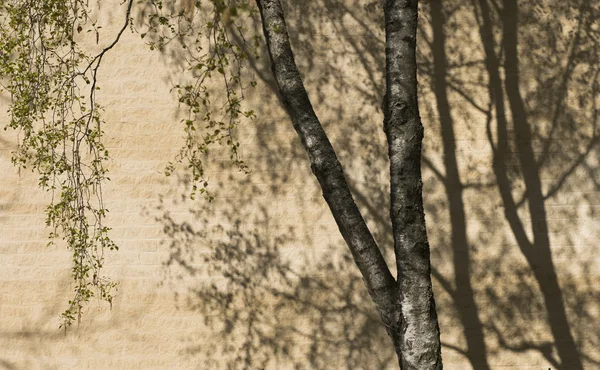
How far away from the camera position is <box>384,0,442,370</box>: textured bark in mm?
3812

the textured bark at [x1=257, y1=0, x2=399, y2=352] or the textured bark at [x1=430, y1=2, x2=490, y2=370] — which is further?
the textured bark at [x1=430, y1=2, x2=490, y2=370]

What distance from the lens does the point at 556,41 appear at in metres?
5.99

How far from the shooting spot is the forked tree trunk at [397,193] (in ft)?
12.5

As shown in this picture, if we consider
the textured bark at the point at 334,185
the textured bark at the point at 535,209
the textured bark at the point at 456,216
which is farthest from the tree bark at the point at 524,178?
the textured bark at the point at 334,185

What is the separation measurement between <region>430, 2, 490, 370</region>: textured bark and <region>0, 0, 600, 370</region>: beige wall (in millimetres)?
50

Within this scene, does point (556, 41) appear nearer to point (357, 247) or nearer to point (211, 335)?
point (357, 247)

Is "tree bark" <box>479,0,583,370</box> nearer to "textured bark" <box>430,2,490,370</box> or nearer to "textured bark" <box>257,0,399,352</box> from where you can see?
"textured bark" <box>430,2,490,370</box>

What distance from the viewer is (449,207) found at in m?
5.96

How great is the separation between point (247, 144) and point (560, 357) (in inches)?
110

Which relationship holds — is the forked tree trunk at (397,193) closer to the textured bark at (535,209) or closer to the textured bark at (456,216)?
the textured bark at (456,216)

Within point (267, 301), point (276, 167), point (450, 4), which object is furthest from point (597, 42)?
point (267, 301)

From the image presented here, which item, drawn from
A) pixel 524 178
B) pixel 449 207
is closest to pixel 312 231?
pixel 449 207

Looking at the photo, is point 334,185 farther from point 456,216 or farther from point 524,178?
point 524,178

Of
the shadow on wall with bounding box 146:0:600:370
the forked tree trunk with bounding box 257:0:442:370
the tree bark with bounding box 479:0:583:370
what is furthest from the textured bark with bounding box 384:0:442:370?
the tree bark with bounding box 479:0:583:370
